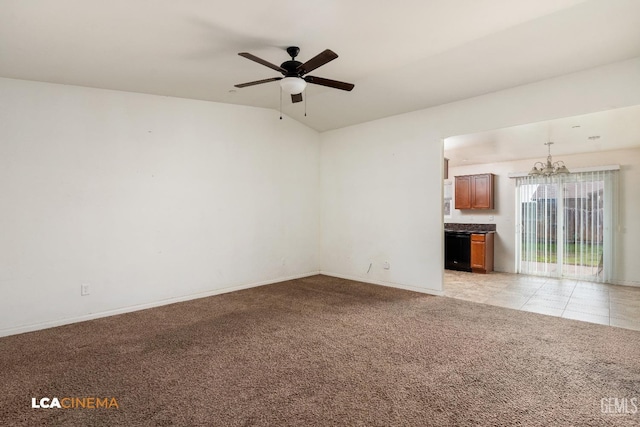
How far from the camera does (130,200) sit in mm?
4191

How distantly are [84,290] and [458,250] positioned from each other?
6863 millimetres

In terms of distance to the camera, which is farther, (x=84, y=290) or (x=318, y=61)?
(x=84, y=290)

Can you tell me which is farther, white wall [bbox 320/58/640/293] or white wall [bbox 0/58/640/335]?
white wall [bbox 320/58/640/293]

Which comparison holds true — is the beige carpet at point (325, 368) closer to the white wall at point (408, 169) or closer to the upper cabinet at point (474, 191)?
the white wall at point (408, 169)

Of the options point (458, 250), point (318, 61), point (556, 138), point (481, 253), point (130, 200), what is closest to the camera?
point (318, 61)

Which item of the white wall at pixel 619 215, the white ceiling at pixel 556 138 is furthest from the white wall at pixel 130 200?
the white wall at pixel 619 215

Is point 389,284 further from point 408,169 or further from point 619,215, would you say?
point 619,215

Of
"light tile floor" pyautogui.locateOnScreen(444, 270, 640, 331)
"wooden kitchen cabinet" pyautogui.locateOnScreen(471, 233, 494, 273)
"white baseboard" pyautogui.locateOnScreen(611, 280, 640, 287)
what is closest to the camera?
"light tile floor" pyautogui.locateOnScreen(444, 270, 640, 331)

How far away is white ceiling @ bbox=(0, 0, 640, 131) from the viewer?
2.60 metres

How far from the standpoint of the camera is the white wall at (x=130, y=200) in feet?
11.5

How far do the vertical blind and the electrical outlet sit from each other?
765 cm

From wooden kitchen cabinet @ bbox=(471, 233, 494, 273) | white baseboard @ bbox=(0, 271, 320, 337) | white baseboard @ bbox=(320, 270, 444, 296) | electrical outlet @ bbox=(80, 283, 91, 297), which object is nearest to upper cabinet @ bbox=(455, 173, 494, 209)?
wooden kitchen cabinet @ bbox=(471, 233, 494, 273)

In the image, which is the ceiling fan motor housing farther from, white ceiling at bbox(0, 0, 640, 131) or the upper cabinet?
the upper cabinet

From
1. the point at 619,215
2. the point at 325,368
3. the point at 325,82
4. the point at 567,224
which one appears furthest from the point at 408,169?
the point at 619,215
